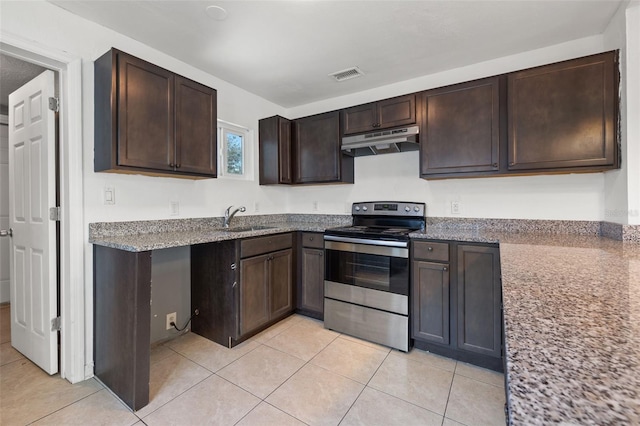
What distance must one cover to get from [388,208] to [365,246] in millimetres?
685

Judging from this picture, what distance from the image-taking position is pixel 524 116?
2.15 meters

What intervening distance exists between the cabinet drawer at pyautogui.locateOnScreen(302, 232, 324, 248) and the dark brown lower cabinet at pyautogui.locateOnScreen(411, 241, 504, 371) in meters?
0.93

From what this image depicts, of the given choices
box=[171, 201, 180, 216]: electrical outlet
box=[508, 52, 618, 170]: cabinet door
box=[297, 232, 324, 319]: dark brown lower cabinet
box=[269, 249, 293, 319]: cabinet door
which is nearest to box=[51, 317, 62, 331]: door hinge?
box=[171, 201, 180, 216]: electrical outlet

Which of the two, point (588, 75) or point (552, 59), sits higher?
point (552, 59)

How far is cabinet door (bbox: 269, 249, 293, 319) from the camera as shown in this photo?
2.71 m

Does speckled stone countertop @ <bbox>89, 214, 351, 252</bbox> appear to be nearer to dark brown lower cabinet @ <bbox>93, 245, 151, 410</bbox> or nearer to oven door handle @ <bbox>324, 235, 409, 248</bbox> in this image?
dark brown lower cabinet @ <bbox>93, 245, 151, 410</bbox>

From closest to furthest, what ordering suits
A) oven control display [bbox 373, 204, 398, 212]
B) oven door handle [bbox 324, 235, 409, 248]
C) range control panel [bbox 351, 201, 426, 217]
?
oven door handle [bbox 324, 235, 409, 248] < range control panel [bbox 351, 201, 426, 217] < oven control display [bbox 373, 204, 398, 212]

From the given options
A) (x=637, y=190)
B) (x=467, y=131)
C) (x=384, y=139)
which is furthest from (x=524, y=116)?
(x=384, y=139)

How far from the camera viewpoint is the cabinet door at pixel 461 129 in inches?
Result: 89.9

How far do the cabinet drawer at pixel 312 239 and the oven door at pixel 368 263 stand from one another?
0.14 m

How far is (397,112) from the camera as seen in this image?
267cm

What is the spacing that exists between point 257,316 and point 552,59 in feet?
10.8

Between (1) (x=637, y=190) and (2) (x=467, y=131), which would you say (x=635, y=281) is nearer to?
(1) (x=637, y=190)

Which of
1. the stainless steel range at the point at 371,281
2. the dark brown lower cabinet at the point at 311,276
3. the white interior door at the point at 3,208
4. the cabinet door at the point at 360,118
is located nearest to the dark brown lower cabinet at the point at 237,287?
the dark brown lower cabinet at the point at 311,276
